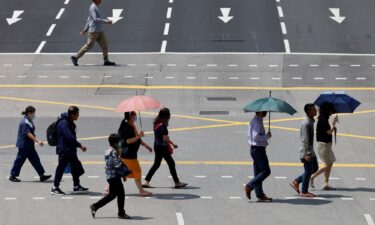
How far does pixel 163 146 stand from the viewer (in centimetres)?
2255

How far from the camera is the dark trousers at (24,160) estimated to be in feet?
75.3

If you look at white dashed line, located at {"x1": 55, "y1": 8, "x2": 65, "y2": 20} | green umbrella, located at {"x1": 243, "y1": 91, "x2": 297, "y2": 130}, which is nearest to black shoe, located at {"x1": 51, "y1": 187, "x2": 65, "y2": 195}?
green umbrella, located at {"x1": 243, "y1": 91, "x2": 297, "y2": 130}

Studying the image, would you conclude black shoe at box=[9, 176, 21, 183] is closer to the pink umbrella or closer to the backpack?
the backpack

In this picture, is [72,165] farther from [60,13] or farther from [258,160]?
[60,13]

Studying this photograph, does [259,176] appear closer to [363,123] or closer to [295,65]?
[363,123]

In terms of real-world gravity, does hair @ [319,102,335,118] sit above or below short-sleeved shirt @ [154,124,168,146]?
above

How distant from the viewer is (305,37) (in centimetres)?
3803

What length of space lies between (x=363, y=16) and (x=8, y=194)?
2129 cm

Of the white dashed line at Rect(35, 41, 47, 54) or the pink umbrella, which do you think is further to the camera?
the white dashed line at Rect(35, 41, 47, 54)

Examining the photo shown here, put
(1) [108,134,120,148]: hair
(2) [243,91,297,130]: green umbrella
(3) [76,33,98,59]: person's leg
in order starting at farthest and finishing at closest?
(3) [76,33,98,59]: person's leg < (2) [243,91,297,130]: green umbrella < (1) [108,134,120,148]: hair

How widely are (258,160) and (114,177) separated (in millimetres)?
2806

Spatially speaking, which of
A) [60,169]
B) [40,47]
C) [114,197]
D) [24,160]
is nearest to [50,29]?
[40,47]

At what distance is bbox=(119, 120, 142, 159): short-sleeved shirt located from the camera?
21.8m

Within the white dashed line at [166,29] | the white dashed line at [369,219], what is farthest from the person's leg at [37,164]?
the white dashed line at [166,29]
